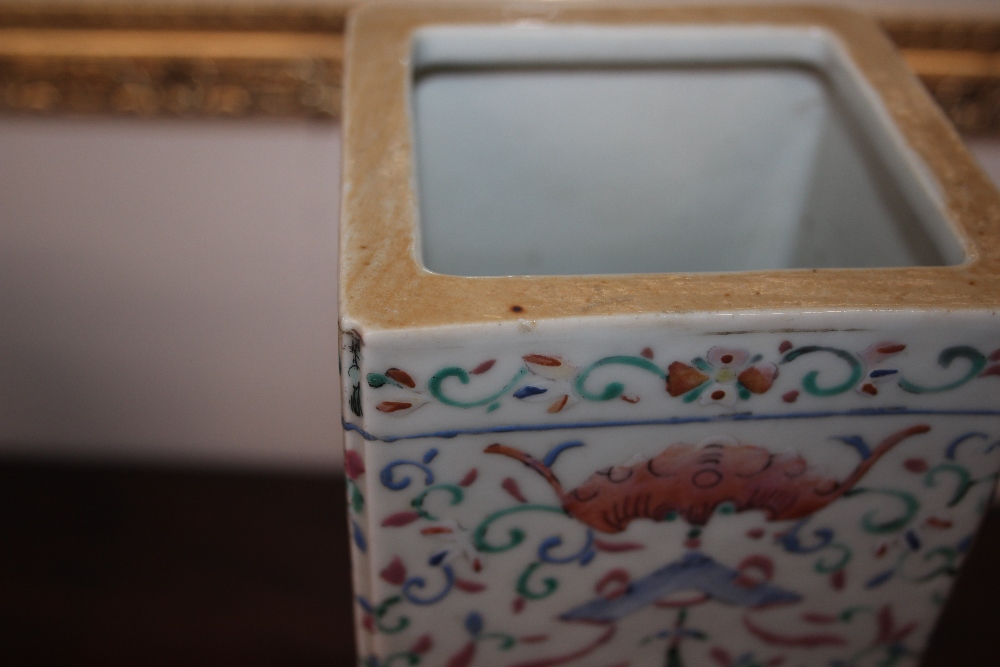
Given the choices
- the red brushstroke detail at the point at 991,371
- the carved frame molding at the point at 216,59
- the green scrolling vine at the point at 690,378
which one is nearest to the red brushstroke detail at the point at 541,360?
the green scrolling vine at the point at 690,378

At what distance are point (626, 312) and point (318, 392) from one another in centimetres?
54

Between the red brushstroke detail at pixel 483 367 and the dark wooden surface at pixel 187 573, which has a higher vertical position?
the red brushstroke detail at pixel 483 367

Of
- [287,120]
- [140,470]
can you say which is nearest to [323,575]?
[140,470]

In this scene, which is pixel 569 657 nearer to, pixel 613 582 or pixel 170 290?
pixel 613 582

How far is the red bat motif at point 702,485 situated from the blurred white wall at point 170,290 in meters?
0.37

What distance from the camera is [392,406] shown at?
241mm

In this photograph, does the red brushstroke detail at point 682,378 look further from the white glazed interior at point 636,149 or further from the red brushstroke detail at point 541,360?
the white glazed interior at point 636,149

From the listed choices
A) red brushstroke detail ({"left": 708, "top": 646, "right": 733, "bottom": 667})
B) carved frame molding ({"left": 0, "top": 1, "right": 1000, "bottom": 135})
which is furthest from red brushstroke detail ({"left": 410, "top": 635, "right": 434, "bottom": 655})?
carved frame molding ({"left": 0, "top": 1, "right": 1000, "bottom": 135})

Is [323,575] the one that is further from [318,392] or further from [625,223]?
[625,223]

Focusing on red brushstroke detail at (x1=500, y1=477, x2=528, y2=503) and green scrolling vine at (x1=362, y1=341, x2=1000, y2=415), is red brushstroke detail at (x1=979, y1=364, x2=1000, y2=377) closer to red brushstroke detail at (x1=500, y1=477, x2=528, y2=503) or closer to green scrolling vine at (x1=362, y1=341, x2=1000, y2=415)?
green scrolling vine at (x1=362, y1=341, x2=1000, y2=415)

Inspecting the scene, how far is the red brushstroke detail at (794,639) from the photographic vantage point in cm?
32

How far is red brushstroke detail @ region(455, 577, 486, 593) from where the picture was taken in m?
0.29

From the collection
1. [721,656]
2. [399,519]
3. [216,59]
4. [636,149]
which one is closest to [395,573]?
[399,519]

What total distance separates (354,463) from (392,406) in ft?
0.09
